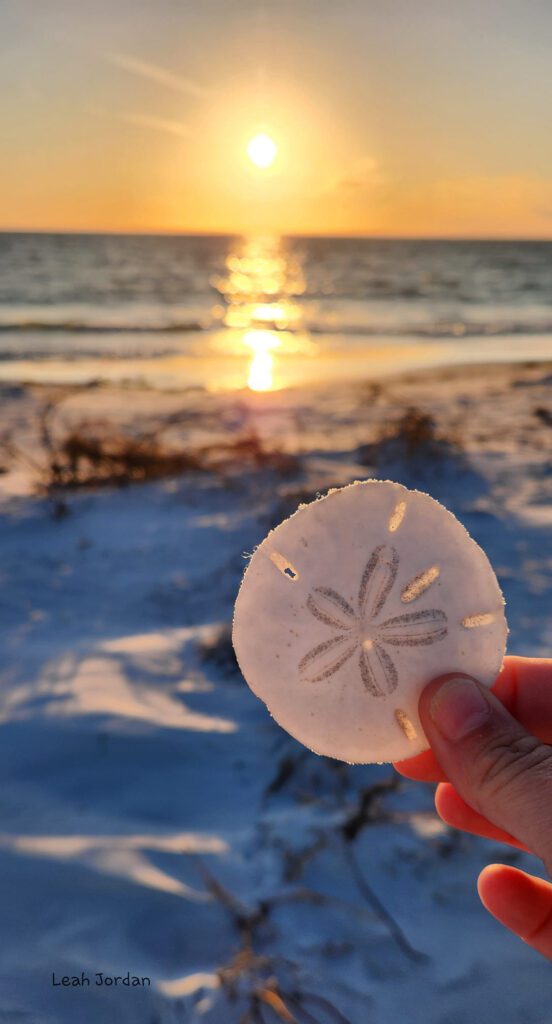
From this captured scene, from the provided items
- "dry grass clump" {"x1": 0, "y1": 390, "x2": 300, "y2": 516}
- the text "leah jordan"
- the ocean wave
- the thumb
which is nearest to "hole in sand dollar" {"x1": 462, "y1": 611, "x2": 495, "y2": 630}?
the thumb

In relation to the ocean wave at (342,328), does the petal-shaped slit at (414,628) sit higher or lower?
lower

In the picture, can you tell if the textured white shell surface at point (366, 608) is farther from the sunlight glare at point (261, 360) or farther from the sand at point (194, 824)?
the sunlight glare at point (261, 360)

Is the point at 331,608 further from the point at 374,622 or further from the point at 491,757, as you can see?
the point at 491,757

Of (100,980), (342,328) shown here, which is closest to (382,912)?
(100,980)

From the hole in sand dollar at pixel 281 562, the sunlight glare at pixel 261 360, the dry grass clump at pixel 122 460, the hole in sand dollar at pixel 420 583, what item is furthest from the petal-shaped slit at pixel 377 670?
the sunlight glare at pixel 261 360

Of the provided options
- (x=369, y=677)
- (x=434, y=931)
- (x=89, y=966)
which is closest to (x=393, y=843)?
(x=434, y=931)
